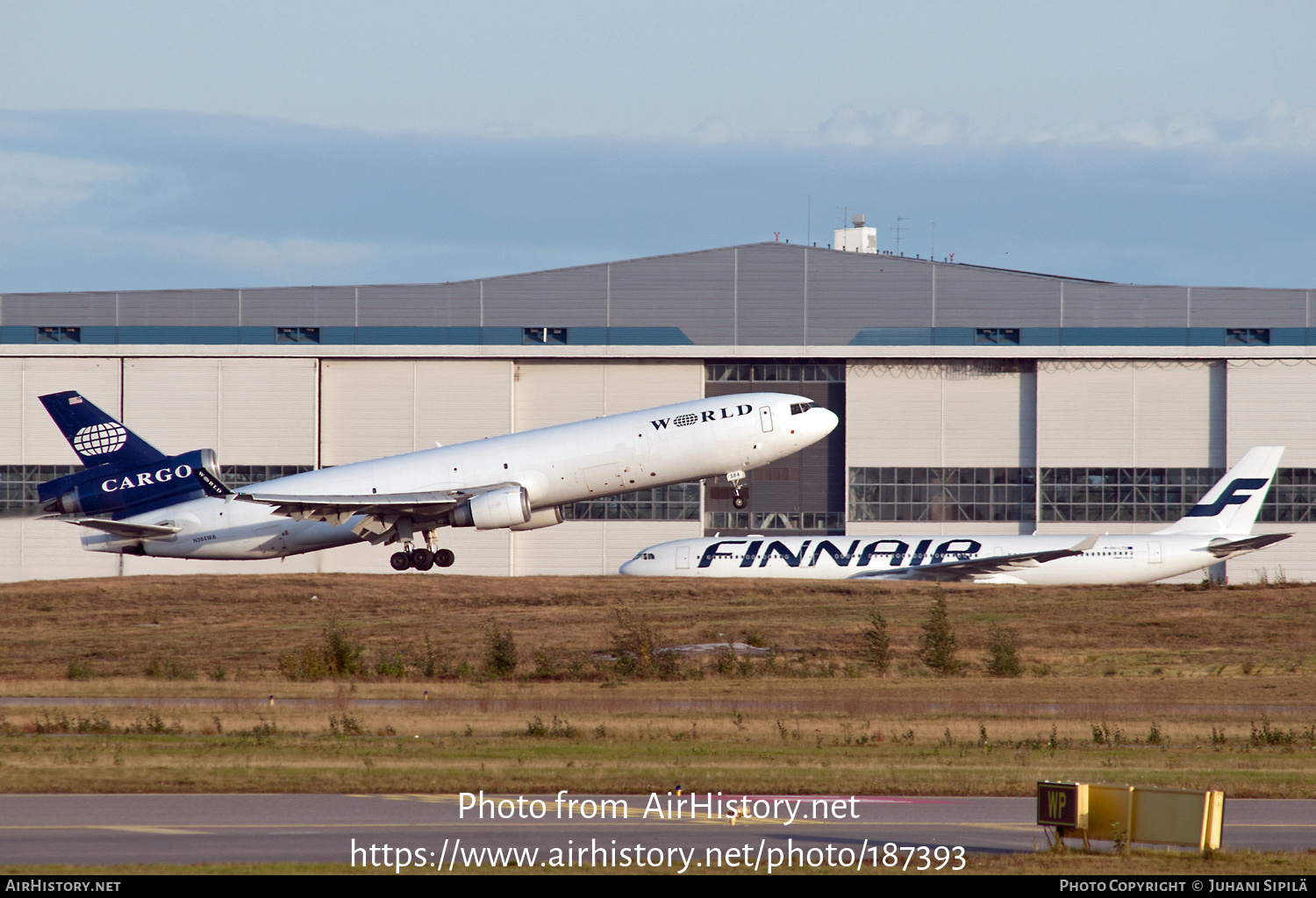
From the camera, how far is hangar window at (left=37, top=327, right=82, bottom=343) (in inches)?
3076

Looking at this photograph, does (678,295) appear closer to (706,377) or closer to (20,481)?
(706,377)

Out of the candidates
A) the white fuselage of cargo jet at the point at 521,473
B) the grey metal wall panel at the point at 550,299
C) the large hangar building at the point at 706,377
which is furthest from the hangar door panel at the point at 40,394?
the white fuselage of cargo jet at the point at 521,473

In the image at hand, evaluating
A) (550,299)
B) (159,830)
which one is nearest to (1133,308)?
(550,299)

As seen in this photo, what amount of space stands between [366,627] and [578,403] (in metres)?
28.8

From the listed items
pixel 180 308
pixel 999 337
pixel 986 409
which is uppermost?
pixel 180 308

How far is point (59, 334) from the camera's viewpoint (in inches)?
3083

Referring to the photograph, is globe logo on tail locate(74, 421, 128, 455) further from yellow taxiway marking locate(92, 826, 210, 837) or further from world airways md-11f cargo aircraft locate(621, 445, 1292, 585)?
yellow taxiway marking locate(92, 826, 210, 837)

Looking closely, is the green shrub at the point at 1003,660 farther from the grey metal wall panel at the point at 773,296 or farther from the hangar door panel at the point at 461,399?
the hangar door panel at the point at 461,399

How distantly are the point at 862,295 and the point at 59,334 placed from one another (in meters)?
46.6

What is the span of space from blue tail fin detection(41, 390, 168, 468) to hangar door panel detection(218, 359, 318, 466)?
76.9ft

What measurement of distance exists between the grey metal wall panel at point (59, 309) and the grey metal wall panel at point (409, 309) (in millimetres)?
14997

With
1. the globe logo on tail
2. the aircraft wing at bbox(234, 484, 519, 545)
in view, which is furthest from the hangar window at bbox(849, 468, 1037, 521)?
the globe logo on tail

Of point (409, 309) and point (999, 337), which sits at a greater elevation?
point (409, 309)

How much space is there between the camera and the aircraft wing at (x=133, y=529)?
5150cm
